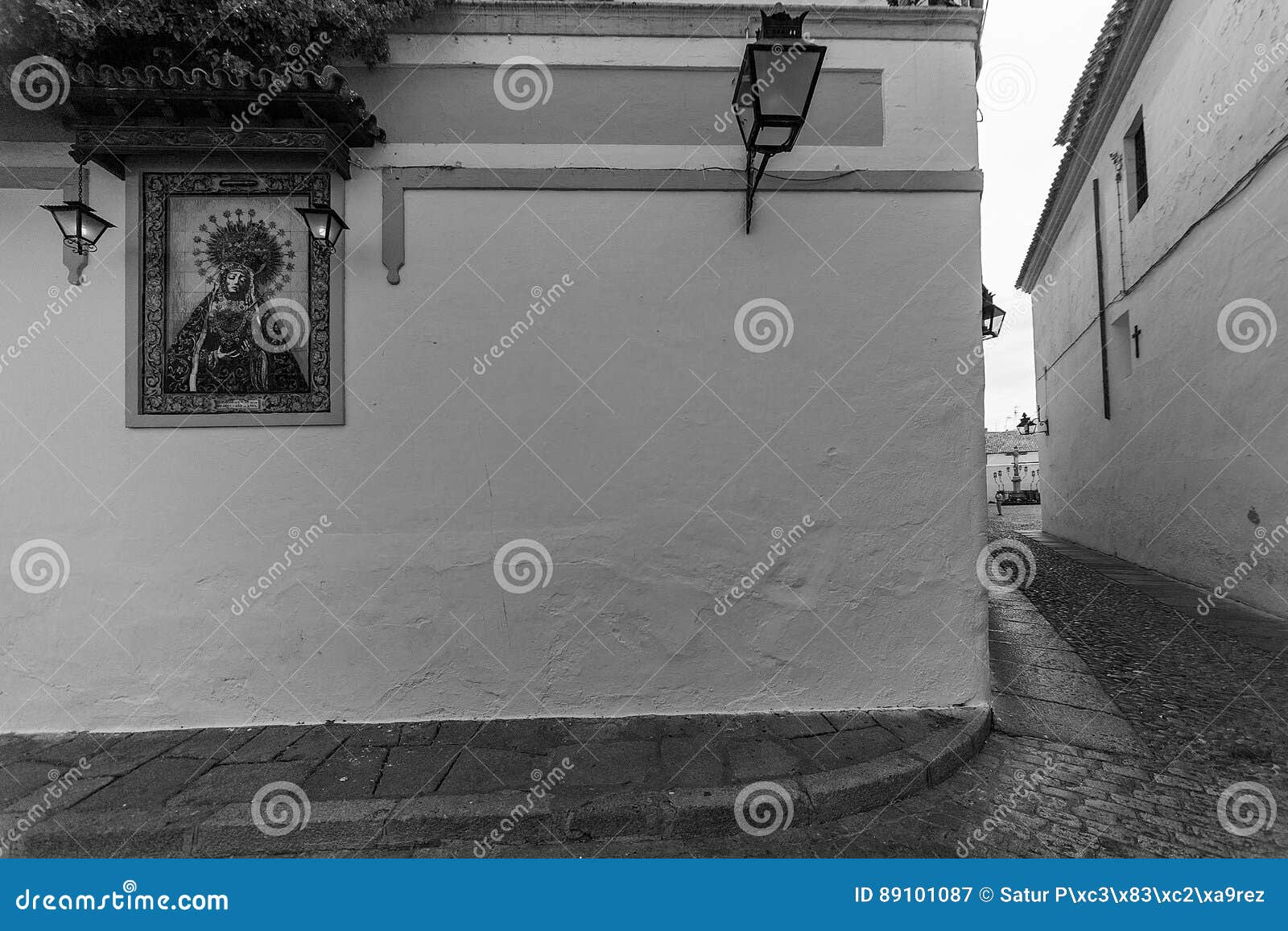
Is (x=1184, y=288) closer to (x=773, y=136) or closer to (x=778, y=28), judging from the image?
(x=773, y=136)

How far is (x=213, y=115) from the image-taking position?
3.86 m

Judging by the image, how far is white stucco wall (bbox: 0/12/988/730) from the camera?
12.9 feet

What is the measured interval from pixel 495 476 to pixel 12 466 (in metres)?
2.96

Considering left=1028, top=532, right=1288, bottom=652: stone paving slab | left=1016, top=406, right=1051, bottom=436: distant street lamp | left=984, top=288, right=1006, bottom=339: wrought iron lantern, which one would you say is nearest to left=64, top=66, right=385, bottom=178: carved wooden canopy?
left=984, top=288, right=1006, bottom=339: wrought iron lantern

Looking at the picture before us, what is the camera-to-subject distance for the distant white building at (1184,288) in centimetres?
653

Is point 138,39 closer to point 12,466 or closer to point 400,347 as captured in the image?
point 400,347

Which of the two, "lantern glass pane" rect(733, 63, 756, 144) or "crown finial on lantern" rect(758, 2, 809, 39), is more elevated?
"crown finial on lantern" rect(758, 2, 809, 39)

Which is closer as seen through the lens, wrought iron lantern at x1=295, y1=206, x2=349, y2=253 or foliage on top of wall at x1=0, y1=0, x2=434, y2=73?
foliage on top of wall at x1=0, y1=0, x2=434, y2=73

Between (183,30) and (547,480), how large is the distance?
10.7 feet

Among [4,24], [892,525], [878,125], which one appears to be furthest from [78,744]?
[878,125]

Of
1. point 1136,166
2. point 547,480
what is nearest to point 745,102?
point 547,480

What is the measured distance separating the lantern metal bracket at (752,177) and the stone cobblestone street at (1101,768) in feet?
11.4

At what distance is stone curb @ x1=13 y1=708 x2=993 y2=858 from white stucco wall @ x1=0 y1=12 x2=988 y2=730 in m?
0.95

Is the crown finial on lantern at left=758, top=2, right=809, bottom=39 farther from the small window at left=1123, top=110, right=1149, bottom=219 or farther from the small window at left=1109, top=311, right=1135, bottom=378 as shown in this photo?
the small window at left=1109, top=311, right=1135, bottom=378
